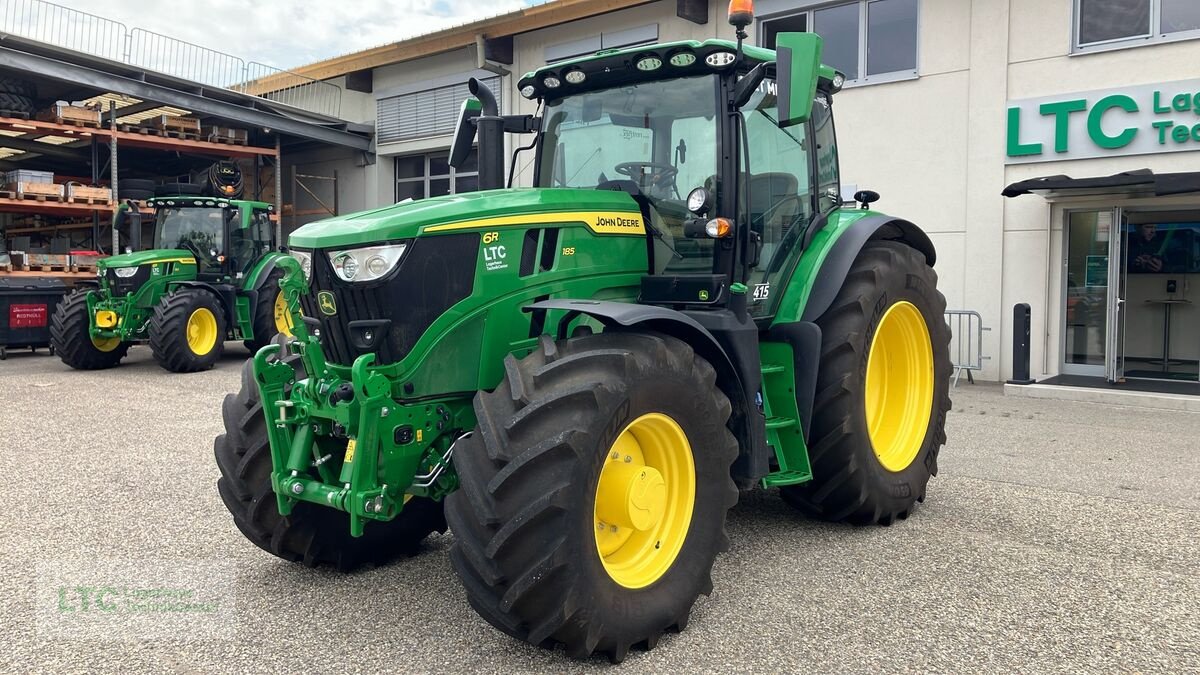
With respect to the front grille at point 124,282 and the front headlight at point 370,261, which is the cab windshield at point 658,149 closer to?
the front headlight at point 370,261

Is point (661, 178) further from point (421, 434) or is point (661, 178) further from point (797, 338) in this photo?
point (421, 434)

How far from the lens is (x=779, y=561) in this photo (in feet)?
14.1

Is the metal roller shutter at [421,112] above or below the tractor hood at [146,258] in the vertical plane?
above

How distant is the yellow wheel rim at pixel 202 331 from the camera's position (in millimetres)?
12672

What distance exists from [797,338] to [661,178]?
1.04m

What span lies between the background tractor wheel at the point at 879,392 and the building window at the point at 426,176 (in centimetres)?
1338

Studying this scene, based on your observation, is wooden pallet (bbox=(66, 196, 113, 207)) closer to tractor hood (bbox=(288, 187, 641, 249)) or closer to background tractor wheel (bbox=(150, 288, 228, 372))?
background tractor wheel (bbox=(150, 288, 228, 372))

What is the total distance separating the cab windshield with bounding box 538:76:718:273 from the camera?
14.0ft

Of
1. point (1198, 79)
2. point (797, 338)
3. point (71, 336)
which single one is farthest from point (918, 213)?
point (71, 336)

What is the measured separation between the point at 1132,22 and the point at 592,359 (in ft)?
32.7

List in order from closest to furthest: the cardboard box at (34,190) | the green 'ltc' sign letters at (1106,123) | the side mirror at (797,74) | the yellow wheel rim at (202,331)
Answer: the side mirror at (797,74), the green 'ltc' sign letters at (1106,123), the yellow wheel rim at (202,331), the cardboard box at (34,190)

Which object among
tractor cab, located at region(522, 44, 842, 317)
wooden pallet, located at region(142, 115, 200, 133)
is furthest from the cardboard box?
tractor cab, located at region(522, 44, 842, 317)

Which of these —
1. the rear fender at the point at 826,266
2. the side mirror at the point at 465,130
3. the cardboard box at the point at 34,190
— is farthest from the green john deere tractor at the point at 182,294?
the rear fender at the point at 826,266

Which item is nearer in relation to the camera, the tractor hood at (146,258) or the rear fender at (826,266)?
the rear fender at (826,266)
